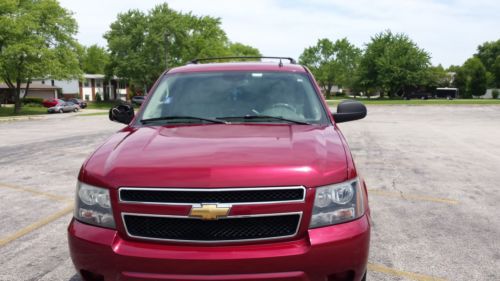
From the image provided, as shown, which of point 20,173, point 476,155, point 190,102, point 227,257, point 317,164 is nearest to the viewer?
point 227,257

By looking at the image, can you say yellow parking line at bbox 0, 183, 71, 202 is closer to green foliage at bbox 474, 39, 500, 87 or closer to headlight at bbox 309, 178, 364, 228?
headlight at bbox 309, 178, 364, 228

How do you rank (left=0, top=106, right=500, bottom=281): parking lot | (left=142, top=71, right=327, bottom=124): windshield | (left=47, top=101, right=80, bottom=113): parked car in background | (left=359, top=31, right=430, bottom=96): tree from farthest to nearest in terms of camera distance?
(left=359, top=31, right=430, bottom=96): tree → (left=47, top=101, right=80, bottom=113): parked car in background → (left=0, top=106, right=500, bottom=281): parking lot → (left=142, top=71, right=327, bottom=124): windshield

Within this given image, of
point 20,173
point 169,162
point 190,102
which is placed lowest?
point 20,173

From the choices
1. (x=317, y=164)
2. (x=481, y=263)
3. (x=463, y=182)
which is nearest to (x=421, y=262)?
(x=481, y=263)

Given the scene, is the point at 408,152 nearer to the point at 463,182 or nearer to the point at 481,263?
the point at 463,182

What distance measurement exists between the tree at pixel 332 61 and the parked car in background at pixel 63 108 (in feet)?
237

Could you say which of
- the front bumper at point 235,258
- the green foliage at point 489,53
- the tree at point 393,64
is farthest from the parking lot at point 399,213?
the green foliage at point 489,53

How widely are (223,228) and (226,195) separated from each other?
18cm

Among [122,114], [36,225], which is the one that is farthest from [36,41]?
[122,114]

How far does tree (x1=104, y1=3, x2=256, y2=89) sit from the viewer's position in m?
62.3

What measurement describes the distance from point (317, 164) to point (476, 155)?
9.87 m

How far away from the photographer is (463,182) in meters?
7.72

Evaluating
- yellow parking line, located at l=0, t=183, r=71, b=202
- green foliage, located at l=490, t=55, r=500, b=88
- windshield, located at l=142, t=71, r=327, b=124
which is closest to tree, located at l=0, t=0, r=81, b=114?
yellow parking line, located at l=0, t=183, r=71, b=202

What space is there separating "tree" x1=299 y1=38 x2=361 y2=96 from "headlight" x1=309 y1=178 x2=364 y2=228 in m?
113
